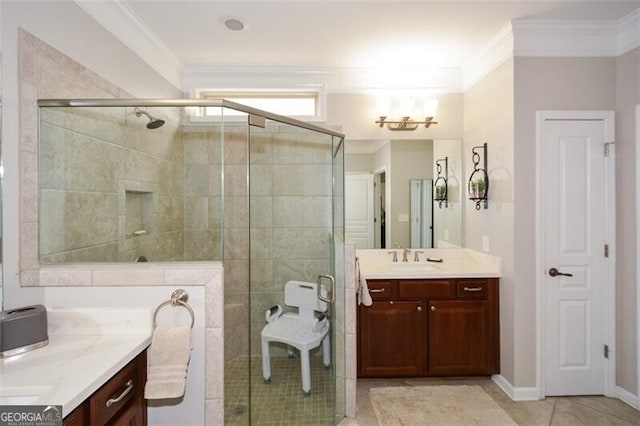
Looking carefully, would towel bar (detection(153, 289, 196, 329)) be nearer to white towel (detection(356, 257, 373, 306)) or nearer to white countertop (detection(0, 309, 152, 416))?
white countertop (detection(0, 309, 152, 416))

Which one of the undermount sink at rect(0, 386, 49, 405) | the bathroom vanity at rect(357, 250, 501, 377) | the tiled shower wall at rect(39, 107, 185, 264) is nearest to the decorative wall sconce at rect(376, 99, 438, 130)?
the bathroom vanity at rect(357, 250, 501, 377)

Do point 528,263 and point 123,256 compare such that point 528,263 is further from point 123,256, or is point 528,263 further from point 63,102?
point 63,102

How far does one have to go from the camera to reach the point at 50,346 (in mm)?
1323

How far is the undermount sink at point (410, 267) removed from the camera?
2.76 metres

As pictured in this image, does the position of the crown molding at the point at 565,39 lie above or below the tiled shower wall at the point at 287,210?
above

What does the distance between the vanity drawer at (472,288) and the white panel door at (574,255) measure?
0.40 m

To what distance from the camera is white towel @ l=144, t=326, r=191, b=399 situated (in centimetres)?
138

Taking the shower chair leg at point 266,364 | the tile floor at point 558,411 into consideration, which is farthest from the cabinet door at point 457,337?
the shower chair leg at point 266,364

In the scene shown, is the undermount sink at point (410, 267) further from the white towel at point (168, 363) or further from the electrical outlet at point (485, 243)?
the white towel at point (168, 363)

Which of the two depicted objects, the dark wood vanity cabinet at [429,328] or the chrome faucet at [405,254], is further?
the chrome faucet at [405,254]

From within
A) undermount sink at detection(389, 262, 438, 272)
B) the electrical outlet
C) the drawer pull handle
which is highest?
the electrical outlet

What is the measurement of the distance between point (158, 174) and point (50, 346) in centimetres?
135

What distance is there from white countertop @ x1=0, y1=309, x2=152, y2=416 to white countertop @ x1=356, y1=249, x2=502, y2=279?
155 centimetres

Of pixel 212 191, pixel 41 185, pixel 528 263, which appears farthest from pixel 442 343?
pixel 41 185
